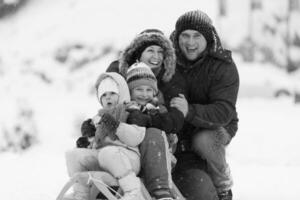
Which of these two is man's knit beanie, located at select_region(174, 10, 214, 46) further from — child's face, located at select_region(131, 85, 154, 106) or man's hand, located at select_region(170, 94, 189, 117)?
child's face, located at select_region(131, 85, 154, 106)

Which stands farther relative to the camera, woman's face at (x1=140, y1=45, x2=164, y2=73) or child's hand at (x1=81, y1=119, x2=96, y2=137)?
woman's face at (x1=140, y1=45, x2=164, y2=73)

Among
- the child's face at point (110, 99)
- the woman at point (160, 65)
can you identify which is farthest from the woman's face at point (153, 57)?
the child's face at point (110, 99)

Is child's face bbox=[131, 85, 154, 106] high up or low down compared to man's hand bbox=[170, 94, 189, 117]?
up

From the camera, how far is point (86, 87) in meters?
14.4

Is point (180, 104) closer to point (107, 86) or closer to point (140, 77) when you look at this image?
point (140, 77)

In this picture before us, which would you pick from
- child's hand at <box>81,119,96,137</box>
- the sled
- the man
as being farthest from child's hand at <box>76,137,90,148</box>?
the man

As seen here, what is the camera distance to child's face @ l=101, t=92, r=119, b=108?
3.98m

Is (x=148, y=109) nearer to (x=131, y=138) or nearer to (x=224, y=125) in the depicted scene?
(x=131, y=138)

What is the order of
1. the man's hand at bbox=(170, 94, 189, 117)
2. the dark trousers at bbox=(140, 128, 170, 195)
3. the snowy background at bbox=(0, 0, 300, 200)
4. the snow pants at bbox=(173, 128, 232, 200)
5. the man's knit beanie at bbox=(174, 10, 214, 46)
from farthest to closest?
the snowy background at bbox=(0, 0, 300, 200) < the man's knit beanie at bbox=(174, 10, 214, 46) < the snow pants at bbox=(173, 128, 232, 200) < the man's hand at bbox=(170, 94, 189, 117) < the dark trousers at bbox=(140, 128, 170, 195)

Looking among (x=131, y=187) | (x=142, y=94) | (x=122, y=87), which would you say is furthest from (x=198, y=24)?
(x=131, y=187)

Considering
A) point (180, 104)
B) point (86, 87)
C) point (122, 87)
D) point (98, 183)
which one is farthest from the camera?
point (86, 87)

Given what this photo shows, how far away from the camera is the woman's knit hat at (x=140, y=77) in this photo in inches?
164

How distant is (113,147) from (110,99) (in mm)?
382

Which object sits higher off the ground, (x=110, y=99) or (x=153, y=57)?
(x=153, y=57)
